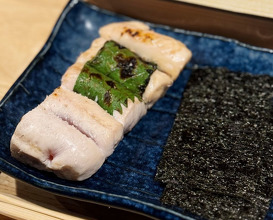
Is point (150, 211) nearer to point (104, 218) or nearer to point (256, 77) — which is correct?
point (104, 218)

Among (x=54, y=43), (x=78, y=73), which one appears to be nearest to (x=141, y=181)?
(x=78, y=73)

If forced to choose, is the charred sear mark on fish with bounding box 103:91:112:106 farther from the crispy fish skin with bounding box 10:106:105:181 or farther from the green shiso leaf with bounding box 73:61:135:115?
the crispy fish skin with bounding box 10:106:105:181

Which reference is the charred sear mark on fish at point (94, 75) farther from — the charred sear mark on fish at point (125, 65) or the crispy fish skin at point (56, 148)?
the crispy fish skin at point (56, 148)

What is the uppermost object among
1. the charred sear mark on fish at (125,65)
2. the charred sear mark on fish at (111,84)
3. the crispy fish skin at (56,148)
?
the charred sear mark on fish at (125,65)

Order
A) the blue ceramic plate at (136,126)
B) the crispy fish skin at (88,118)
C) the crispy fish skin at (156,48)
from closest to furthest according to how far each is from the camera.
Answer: the blue ceramic plate at (136,126)
the crispy fish skin at (88,118)
the crispy fish skin at (156,48)

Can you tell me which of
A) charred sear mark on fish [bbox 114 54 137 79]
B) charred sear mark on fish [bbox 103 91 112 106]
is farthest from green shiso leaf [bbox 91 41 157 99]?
charred sear mark on fish [bbox 103 91 112 106]

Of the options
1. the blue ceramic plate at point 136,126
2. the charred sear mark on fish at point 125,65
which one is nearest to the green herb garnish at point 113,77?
the charred sear mark on fish at point 125,65

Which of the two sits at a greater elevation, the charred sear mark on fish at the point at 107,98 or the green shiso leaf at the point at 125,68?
the green shiso leaf at the point at 125,68
